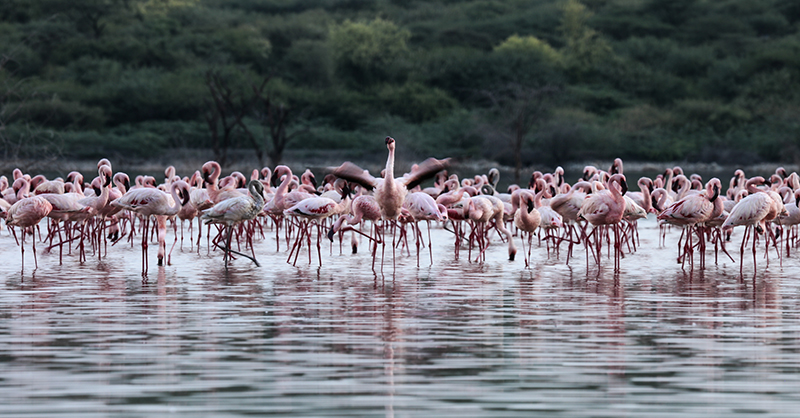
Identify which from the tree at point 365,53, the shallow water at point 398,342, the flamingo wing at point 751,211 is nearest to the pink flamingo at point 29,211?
the shallow water at point 398,342

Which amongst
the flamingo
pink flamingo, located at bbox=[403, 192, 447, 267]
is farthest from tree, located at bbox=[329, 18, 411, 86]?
the flamingo

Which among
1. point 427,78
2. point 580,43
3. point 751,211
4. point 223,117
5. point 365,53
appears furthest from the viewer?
point 580,43

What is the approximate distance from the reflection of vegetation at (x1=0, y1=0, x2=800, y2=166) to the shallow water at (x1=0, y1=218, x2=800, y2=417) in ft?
103

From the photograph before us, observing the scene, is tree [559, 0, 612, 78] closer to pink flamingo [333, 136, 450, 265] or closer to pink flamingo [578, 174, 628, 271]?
pink flamingo [578, 174, 628, 271]

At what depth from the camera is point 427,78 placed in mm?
65562

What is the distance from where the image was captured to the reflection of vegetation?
51.9 meters

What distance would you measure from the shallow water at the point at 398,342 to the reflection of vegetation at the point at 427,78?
103 feet

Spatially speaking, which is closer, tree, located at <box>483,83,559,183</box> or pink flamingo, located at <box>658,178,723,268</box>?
pink flamingo, located at <box>658,178,723,268</box>

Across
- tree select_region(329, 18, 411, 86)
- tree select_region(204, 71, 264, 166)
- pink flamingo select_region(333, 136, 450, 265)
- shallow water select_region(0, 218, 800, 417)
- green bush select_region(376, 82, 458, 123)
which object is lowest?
shallow water select_region(0, 218, 800, 417)

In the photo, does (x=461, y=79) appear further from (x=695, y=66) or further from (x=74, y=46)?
(x=74, y=46)

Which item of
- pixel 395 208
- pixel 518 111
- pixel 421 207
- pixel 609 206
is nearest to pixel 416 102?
pixel 518 111

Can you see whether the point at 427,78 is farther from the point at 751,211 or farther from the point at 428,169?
the point at 751,211

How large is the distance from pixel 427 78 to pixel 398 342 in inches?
2299

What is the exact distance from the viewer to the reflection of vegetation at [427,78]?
51.9 m
